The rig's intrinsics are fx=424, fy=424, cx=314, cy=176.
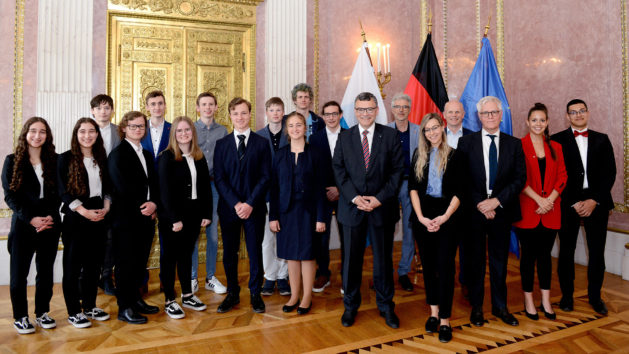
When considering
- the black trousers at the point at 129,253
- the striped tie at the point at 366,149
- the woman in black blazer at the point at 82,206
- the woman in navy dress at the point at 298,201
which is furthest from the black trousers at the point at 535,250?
the woman in black blazer at the point at 82,206

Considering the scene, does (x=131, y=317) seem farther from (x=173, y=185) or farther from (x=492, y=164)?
(x=492, y=164)

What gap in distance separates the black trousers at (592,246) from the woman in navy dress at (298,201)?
Answer: 72.7 inches

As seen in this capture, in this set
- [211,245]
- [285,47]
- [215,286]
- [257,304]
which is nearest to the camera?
[257,304]

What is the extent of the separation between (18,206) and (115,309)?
1061 mm

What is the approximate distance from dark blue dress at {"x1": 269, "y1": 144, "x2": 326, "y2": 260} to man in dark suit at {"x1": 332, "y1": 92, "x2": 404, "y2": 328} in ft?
0.61

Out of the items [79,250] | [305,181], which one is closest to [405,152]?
[305,181]

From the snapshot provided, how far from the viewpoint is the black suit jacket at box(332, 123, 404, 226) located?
290 cm

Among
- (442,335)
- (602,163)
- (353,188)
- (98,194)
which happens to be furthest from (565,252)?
(98,194)

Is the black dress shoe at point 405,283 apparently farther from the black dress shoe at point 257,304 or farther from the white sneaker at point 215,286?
the white sneaker at point 215,286

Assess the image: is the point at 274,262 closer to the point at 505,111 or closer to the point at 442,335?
the point at 442,335

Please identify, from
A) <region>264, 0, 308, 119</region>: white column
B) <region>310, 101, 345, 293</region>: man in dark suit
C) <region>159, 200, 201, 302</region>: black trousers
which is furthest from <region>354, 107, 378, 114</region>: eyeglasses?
<region>264, 0, 308, 119</region>: white column

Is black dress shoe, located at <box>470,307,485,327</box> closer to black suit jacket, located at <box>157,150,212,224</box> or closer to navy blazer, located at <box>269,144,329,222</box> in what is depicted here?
navy blazer, located at <box>269,144,329,222</box>

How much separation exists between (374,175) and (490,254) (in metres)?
1.01

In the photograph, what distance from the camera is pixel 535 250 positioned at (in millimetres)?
3039
